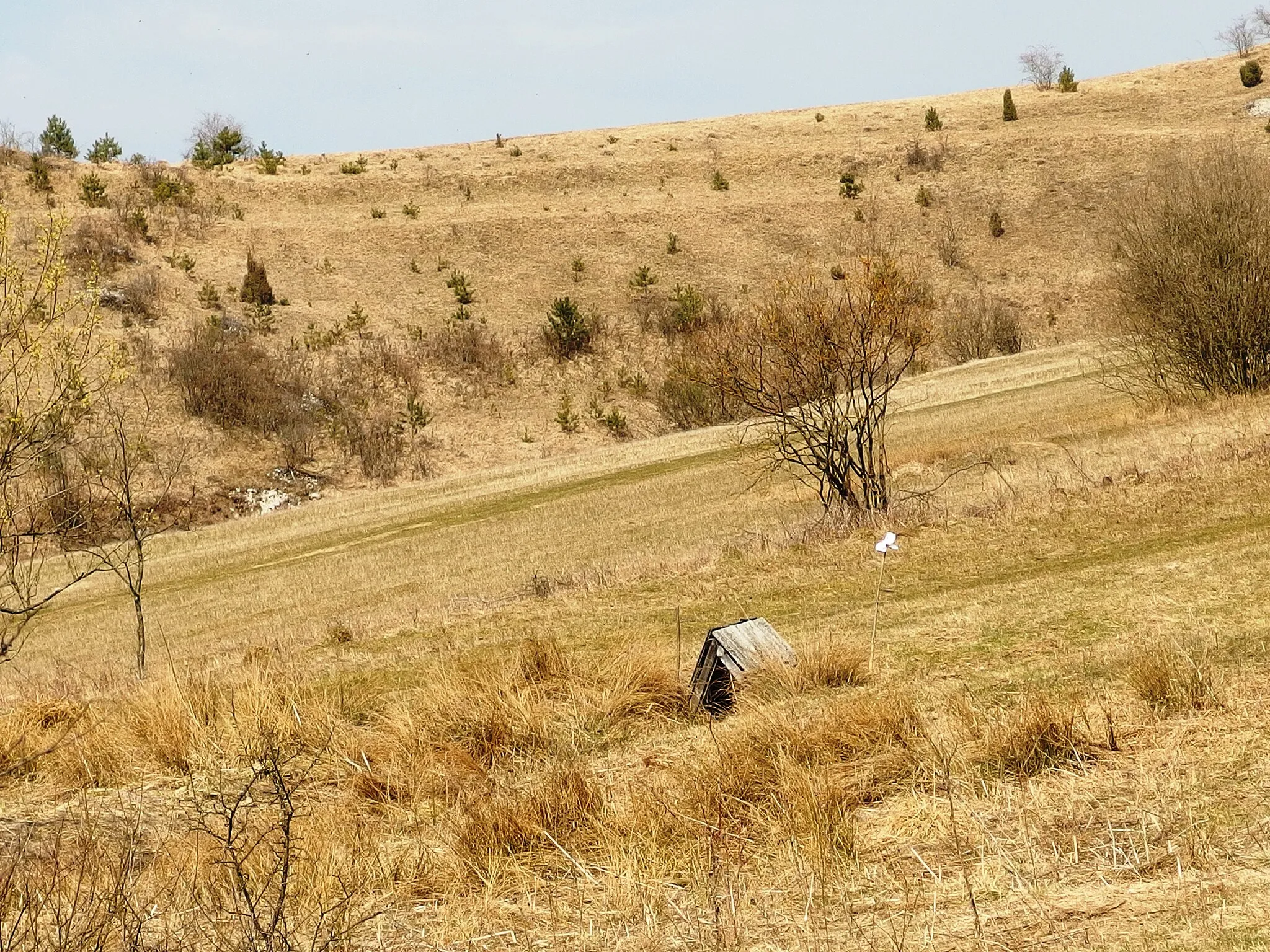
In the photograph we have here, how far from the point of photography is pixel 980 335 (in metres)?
56.3

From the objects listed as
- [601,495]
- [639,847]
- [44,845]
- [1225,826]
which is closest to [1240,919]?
[1225,826]

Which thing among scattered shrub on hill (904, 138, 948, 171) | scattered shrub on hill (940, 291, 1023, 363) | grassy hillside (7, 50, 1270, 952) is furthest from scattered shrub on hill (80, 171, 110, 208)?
scattered shrub on hill (904, 138, 948, 171)

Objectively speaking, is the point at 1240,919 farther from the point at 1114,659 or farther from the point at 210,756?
the point at 210,756

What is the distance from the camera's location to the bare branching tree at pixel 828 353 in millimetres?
21719

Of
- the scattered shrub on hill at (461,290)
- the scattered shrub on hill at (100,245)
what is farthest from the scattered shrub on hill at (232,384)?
the scattered shrub on hill at (461,290)

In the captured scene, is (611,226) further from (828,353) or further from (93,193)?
(828,353)

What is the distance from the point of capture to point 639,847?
670 cm

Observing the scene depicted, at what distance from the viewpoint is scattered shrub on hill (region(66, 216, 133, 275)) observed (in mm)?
59438

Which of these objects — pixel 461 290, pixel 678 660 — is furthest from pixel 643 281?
pixel 678 660

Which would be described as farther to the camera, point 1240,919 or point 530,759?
point 530,759

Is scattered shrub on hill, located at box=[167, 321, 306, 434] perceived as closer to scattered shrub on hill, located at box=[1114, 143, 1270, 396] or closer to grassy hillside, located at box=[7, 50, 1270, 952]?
grassy hillside, located at box=[7, 50, 1270, 952]

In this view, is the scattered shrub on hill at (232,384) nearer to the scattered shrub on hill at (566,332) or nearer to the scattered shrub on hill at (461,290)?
the scattered shrub on hill at (461,290)

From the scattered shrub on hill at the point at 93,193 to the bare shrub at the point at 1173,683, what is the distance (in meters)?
67.3

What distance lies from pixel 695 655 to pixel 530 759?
11.8ft
